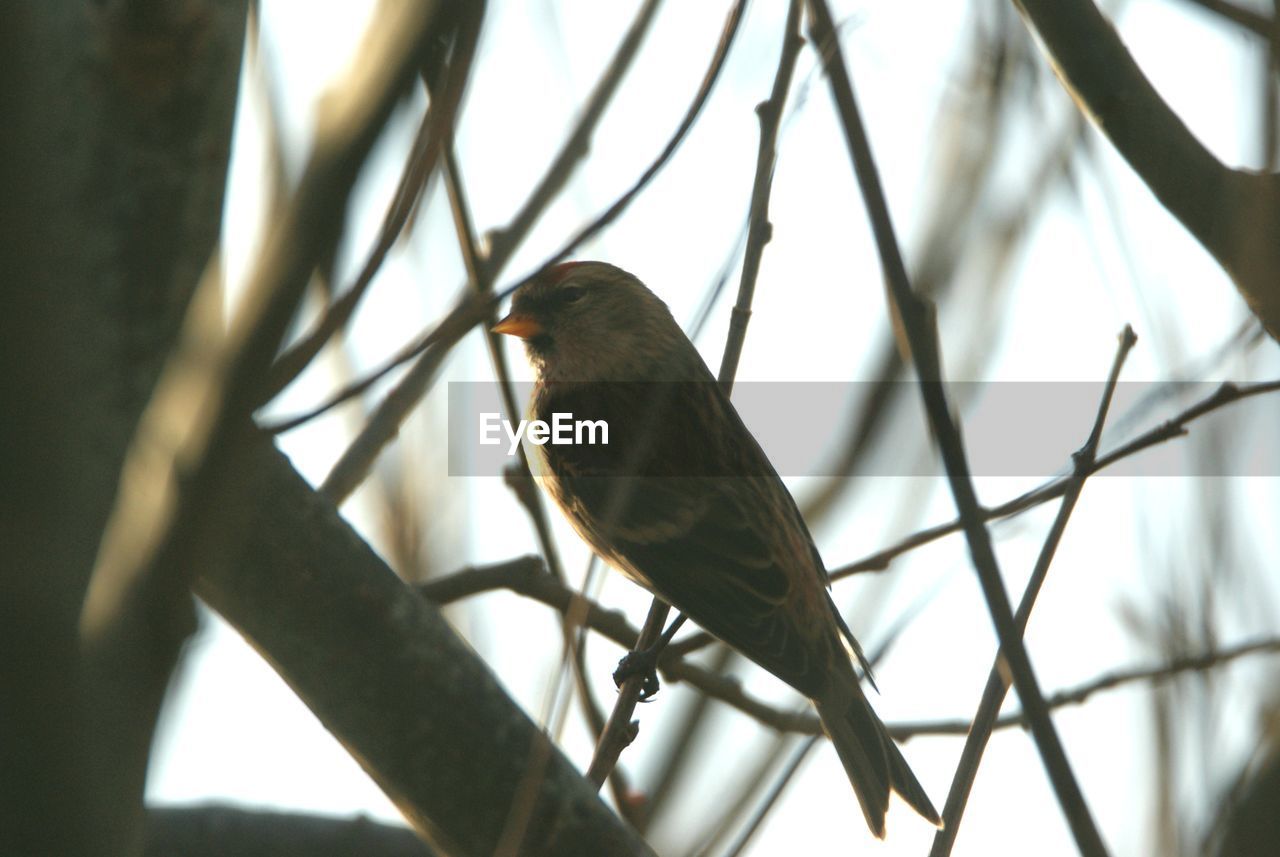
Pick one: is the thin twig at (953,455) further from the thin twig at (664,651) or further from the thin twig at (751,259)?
the thin twig at (664,651)

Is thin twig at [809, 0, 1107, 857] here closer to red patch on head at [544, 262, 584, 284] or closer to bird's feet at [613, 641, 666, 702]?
bird's feet at [613, 641, 666, 702]

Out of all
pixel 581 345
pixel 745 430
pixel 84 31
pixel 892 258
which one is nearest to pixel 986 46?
pixel 892 258

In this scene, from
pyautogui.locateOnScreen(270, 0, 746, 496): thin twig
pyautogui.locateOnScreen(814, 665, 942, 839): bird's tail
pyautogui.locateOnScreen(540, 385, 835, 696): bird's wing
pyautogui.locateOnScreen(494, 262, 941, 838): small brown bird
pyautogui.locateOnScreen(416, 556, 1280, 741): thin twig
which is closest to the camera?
pyautogui.locateOnScreen(270, 0, 746, 496): thin twig

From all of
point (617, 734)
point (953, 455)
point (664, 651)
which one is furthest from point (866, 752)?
point (953, 455)

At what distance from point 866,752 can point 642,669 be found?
36.0 inches

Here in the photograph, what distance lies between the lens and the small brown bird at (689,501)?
12.9 ft

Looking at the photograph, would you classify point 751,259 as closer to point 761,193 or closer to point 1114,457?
point 761,193

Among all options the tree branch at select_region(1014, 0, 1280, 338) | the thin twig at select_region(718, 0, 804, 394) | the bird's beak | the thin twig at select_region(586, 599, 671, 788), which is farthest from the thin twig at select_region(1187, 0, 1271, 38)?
the bird's beak

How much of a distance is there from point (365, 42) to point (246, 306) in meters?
0.29

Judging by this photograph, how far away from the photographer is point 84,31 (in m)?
1.22

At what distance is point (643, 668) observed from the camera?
3.26 m

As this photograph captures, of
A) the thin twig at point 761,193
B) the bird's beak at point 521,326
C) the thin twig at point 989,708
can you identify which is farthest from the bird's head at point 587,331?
the thin twig at point 989,708

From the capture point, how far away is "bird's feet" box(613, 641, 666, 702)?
125 inches

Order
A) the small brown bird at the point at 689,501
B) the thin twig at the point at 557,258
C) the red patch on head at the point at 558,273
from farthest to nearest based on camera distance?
the red patch on head at the point at 558,273 < the small brown bird at the point at 689,501 < the thin twig at the point at 557,258
